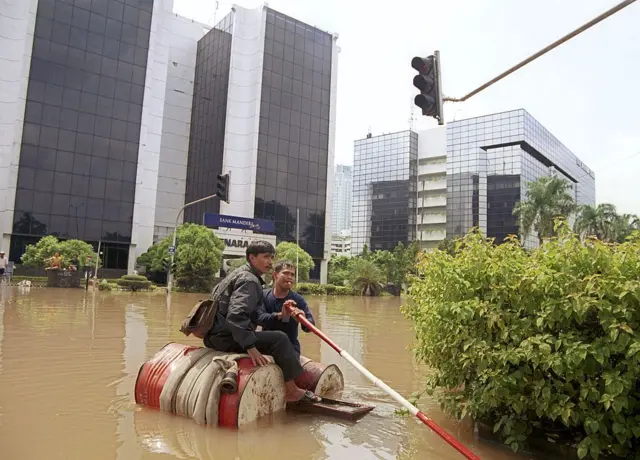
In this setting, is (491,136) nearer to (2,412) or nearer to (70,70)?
(70,70)

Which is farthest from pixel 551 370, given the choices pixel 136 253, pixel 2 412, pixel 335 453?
pixel 136 253

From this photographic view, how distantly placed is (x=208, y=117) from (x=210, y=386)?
56.1 meters

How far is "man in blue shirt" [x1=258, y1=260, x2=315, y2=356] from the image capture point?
478 cm

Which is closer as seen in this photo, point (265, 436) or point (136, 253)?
point (265, 436)

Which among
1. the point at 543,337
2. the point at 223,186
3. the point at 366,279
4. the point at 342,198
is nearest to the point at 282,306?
the point at 543,337

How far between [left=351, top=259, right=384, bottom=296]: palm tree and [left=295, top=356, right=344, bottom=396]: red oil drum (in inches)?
1433

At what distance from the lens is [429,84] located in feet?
26.5

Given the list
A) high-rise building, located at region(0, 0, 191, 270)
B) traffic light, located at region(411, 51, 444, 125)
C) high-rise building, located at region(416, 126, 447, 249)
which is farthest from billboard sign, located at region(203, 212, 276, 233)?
high-rise building, located at region(416, 126, 447, 249)

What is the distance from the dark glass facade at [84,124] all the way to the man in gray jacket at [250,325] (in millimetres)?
40991

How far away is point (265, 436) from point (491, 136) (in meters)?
86.8

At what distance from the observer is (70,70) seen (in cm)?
4206

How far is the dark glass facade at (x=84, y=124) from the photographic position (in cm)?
3991

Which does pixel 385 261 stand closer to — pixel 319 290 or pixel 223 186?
pixel 319 290

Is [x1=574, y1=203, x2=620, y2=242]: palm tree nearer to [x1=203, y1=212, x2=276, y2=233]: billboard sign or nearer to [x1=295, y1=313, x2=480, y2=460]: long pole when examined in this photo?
[x1=203, y1=212, x2=276, y2=233]: billboard sign
